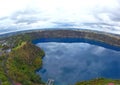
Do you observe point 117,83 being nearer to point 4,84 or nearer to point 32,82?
point 32,82

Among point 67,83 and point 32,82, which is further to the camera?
point 67,83

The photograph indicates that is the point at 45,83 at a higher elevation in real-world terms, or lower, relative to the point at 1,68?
lower

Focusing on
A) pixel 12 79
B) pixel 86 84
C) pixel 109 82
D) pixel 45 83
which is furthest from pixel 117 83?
pixel 12 79

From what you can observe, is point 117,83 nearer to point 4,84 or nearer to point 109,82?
point 109,82

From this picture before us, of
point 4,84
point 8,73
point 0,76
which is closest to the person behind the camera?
point 4,84

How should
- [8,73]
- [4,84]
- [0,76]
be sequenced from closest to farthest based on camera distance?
[4,84]
[0,76]
[8,73]

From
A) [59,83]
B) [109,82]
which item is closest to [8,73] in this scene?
[59,83]

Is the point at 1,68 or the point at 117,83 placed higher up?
the point at 1,68

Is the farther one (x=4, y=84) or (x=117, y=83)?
(x=117, y=83)
